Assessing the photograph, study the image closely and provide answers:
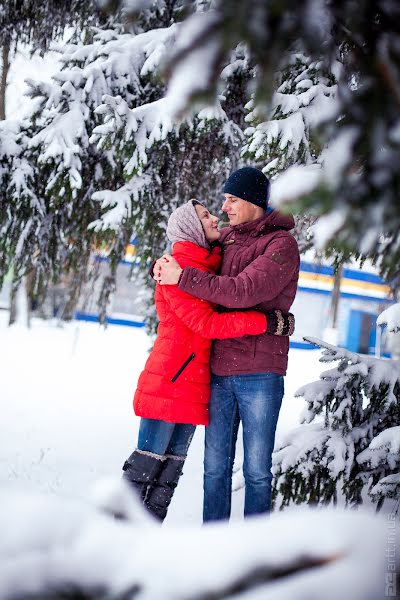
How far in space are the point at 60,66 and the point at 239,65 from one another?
1593mm

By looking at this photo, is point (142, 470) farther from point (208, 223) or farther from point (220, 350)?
point (208, 223)

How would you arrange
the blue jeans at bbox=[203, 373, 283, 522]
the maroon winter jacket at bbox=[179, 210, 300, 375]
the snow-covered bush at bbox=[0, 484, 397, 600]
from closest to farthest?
the snow-covered bush at bbox=[0, 484, 397, 600], the maroon winter jacket at bbox=[179, 210, 300, 375], the blue jeans at bbox=[203, 373, 283, 522]

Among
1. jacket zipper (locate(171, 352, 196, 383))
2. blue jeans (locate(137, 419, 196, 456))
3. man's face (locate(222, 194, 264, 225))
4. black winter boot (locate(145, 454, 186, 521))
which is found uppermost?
man's face (locate(222, 194, 264, 225))

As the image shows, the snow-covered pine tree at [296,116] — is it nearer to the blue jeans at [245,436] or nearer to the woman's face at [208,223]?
the woman's face at [208,223]

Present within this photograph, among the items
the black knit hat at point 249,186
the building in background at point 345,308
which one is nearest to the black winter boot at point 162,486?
the black knit hat at point 249,186

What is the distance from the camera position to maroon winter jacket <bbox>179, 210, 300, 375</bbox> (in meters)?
2.30

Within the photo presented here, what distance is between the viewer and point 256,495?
2486 mm

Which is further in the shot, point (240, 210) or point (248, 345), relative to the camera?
point (240, 210)

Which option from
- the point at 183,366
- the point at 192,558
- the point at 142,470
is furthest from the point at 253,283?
the point at 192,558

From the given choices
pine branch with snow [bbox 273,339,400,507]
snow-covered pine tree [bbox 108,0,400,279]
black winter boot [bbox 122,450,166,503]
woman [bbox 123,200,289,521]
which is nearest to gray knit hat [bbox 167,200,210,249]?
woman [bbox 123,200,289,521]

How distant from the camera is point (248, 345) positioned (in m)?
2.44

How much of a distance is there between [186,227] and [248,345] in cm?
67

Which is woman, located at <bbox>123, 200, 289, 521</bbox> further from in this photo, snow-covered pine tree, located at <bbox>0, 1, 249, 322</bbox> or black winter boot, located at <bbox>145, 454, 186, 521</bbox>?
snow-covered pine tree, located at <bbox>0, 1, 249, 322</bbox>

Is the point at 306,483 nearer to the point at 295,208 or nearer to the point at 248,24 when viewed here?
the point at 295,208
